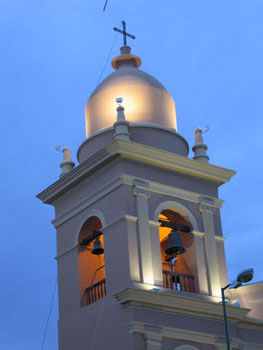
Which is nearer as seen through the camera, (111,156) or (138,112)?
(111,156)

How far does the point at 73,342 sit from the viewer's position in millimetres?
25016

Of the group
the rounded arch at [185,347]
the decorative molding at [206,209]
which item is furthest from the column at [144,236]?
the decorative molding at [206,209]

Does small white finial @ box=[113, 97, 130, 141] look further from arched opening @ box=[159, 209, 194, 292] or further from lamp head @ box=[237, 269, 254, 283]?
lamp head @ box=[237, 269, 254, 283]

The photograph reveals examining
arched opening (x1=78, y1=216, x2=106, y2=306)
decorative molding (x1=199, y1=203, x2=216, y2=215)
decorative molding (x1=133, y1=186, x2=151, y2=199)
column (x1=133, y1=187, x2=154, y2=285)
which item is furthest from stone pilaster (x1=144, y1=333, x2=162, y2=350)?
decorative molding (x1=199, y1=203, x2=216, y2=215)

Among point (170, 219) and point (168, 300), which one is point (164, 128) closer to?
point (170, 219)

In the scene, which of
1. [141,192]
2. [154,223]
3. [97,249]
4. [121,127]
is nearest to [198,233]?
[154,223]

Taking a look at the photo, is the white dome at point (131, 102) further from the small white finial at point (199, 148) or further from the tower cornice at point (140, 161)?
the tower cornice at point (140, 161)

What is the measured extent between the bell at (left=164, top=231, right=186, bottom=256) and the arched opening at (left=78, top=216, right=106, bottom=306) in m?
1.95

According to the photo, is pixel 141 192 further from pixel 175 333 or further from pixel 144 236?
pixel 175 333

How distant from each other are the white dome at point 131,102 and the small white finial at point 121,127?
79 cm

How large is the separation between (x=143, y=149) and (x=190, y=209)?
240 centimetres

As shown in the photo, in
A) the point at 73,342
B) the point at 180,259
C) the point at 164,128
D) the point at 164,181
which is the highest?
the point at 164,128

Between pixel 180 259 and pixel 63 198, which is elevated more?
pixel 63 198

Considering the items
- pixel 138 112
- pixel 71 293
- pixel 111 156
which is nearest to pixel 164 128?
pixel 138 112
